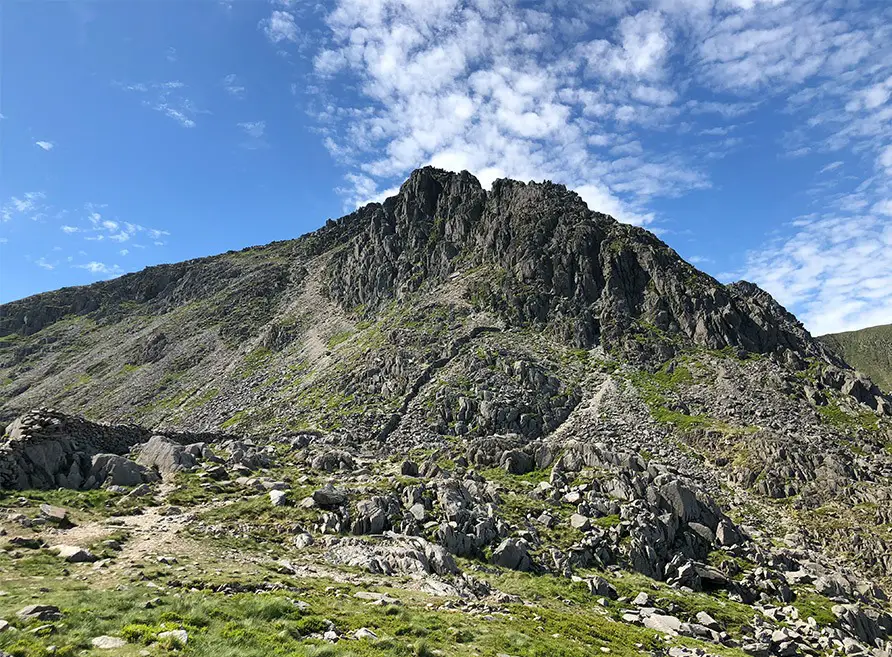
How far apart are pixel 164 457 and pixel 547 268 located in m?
87.8

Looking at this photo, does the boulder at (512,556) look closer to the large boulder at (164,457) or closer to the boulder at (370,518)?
the boulder at (370,518)

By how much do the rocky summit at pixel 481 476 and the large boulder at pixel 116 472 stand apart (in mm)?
191

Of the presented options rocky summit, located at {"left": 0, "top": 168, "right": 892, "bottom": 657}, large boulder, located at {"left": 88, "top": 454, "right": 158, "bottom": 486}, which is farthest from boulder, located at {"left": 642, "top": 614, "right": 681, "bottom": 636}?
large boulder, located at {"left": 88, "top": 454, "right": 158, "bottom": 486}

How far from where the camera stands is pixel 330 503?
121 feet

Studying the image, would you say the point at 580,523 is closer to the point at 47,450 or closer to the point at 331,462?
the point at 331,462

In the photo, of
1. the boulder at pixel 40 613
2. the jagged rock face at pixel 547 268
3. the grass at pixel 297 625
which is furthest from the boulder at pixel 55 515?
the jagged rock face at pixel 547 268

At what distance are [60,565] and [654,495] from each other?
4103cm

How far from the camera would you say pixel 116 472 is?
3844cm

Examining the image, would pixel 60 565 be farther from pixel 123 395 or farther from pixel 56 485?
pixel 123 395

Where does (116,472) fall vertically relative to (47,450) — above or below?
below

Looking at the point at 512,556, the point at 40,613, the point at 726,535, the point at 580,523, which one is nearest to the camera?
the point at 40,613

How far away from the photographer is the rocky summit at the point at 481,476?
20984mm

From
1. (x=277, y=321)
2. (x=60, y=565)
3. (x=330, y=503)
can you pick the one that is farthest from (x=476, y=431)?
(x=277, y=321)

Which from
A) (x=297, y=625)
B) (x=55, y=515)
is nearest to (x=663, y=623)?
(x=297, y=625)
